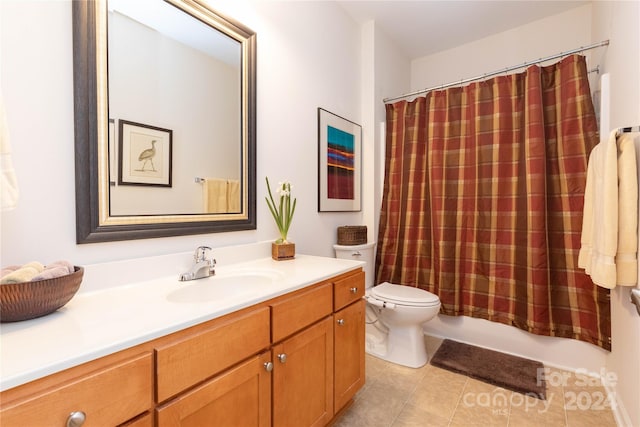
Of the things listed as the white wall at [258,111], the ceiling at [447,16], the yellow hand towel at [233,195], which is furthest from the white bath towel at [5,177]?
the ceiling at [447,16]

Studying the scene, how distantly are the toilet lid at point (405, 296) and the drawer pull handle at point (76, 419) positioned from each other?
164cm

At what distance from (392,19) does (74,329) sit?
2.75 metres

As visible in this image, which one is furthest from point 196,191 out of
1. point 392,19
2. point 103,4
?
point 392,19

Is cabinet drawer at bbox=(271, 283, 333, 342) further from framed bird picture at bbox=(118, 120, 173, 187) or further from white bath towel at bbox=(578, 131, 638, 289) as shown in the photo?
white bath towel at bbox=(578, 131, 638, 289)

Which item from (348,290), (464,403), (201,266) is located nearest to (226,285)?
(201,266)

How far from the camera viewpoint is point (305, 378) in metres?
1.13

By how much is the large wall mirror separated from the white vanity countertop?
9.1 inches

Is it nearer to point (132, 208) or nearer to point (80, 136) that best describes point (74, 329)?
point (132, 208)

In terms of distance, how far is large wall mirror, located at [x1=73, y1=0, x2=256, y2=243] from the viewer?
973 millimetres

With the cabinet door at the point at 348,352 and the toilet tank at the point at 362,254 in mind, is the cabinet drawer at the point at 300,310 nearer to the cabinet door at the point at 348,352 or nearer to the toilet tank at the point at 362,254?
the cabinet door at the point at 348,352

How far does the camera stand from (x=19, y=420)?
0.50 metres

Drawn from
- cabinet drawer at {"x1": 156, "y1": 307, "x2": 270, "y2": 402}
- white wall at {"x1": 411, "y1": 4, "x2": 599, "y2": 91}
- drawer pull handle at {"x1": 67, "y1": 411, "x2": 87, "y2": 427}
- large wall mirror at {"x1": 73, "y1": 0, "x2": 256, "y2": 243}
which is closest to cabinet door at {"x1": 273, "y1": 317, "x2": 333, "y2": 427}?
cabinet drawer at {"x1": 156, "y1": 307, "x2": 270, "y2": 402}

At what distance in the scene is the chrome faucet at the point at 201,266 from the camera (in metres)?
1.16

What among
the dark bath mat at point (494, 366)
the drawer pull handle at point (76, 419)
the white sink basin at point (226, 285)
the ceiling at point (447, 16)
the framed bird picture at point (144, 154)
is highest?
the ceiling at point (447, 16)
